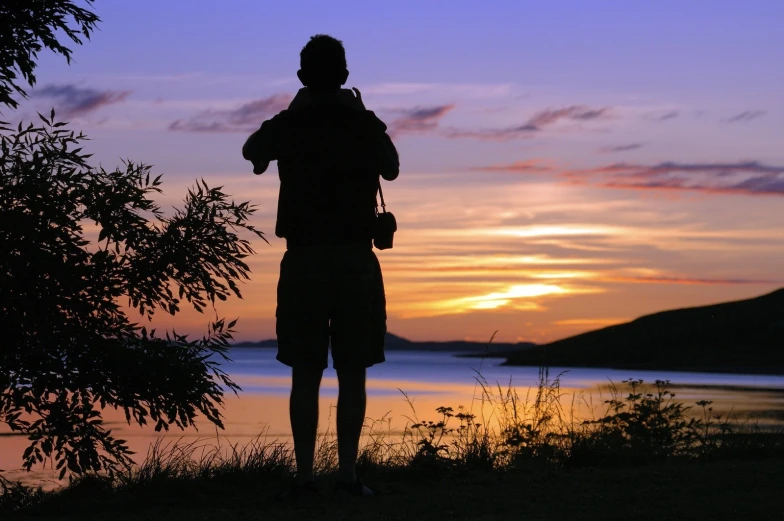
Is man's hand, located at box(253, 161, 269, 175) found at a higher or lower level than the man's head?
lower

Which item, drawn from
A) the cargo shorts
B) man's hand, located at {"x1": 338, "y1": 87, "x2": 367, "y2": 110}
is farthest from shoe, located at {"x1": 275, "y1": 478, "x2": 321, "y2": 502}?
man's hand, located at {"x1": 338, "y1": 87, "x2": 367, "y2": 110}

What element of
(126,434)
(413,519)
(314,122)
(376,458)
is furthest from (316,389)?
(126,434)

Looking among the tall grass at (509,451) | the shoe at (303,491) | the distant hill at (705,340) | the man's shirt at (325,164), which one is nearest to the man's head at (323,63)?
the man's shirt at (325,164)

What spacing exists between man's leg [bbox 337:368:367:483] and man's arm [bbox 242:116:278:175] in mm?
1296

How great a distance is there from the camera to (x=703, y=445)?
8062 millimetres

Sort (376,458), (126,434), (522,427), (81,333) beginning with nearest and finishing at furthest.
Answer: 1. (376,458)
2. (522,427)
3. (81,333)
4. (126,434)

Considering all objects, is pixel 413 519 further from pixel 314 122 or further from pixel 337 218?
pixel 314 122

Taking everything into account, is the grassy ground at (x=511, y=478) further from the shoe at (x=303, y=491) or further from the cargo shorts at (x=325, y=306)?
the cargo shorts at (x=325, y=306)

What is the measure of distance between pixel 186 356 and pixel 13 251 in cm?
201

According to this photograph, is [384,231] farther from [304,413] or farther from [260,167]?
[304,413]

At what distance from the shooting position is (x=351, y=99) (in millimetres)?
5641

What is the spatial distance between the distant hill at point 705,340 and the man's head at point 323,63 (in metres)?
69.7

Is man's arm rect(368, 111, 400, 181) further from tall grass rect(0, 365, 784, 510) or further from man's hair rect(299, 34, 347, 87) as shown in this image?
tall grass rect(0, 365, 784, 510)

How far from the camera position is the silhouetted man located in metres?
5.53
